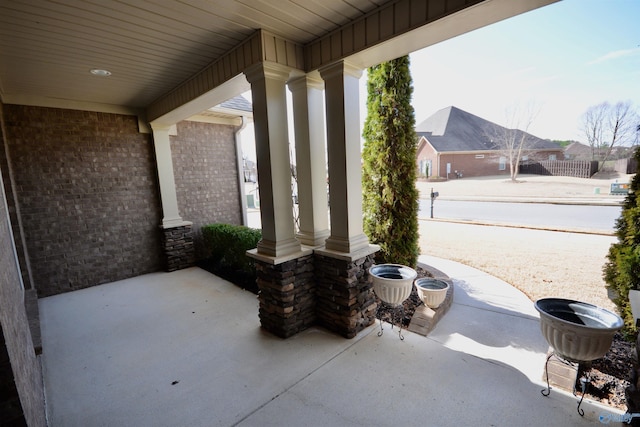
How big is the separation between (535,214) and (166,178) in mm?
12080

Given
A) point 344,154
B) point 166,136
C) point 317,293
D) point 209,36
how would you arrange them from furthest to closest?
point 166,136, point 317,293, point 344,154, point 209,36

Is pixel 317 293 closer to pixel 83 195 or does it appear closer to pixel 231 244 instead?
pixel 231 244

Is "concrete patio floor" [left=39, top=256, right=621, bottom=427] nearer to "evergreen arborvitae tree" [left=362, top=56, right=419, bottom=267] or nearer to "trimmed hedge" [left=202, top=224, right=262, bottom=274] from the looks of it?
"trimmed hedge" [left=202, top=224, right=262, bottom=274]

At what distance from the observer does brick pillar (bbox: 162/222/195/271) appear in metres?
5.21

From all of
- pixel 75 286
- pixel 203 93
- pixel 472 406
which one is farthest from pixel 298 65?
pixel 75 286

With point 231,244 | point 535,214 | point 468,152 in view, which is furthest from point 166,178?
point 468,152

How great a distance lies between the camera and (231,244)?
500cm

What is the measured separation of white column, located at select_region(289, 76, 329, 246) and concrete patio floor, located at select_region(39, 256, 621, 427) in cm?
117

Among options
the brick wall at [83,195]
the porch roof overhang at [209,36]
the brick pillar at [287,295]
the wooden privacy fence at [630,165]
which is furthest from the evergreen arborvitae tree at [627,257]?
the brick wall at [83,195]

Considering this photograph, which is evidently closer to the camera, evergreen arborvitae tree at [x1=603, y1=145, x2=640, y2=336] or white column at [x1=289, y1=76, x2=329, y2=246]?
evergreen arborvitae tree at [x1=603, y1=145, x2=640, y2=336]

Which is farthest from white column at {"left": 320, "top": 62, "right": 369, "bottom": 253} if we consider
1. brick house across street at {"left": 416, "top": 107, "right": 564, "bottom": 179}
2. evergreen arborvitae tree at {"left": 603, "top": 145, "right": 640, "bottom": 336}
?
brick house across street at {"left": 416, "top": 107, "right": 564, "bottom": 179}

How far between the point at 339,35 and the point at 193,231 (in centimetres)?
492

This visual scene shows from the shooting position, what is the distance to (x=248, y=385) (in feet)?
7.29

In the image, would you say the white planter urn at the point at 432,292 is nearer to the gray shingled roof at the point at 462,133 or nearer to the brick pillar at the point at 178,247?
the brick pillar at the point at 178,247
